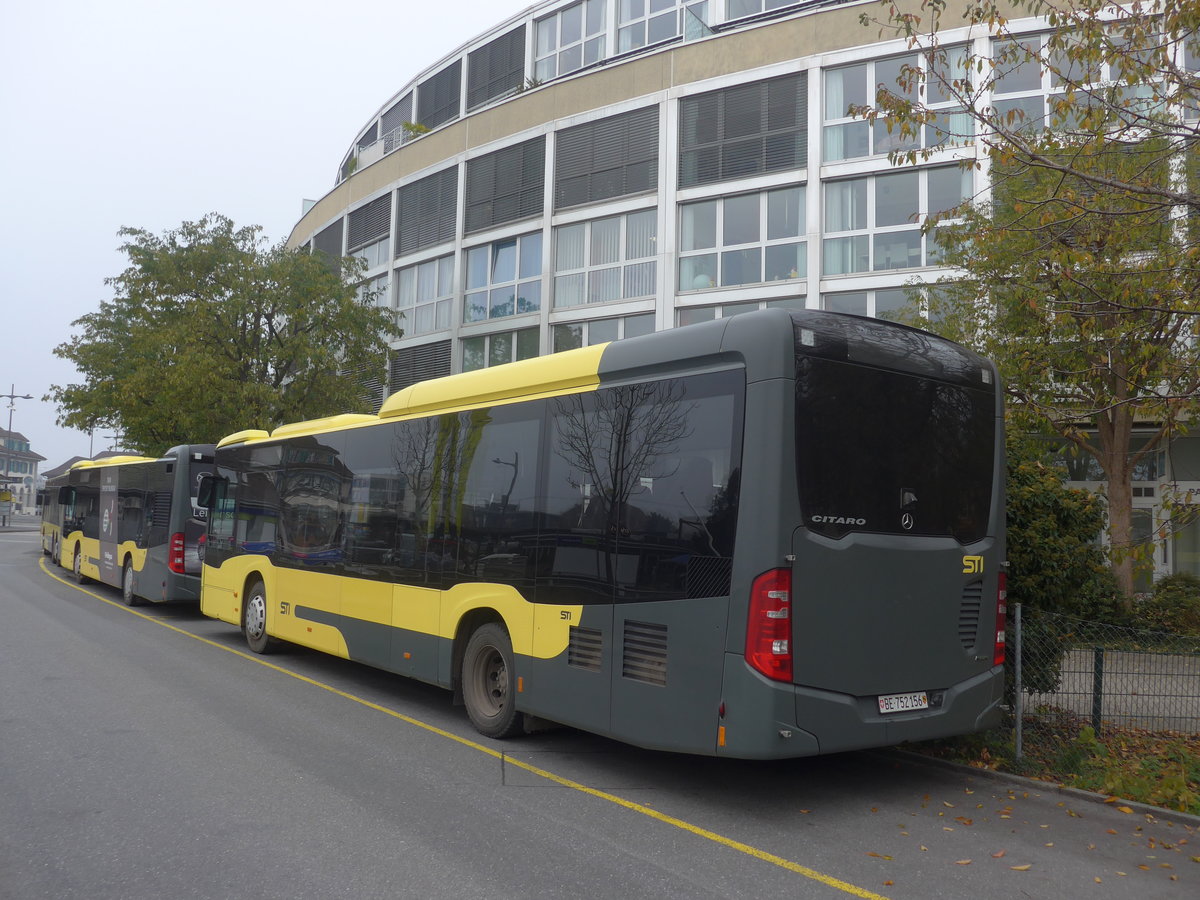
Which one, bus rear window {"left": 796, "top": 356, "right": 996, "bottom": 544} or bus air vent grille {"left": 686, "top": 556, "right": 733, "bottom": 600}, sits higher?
bus rear window {"left": 796, "top": 356, "right": 996, "bottom": 544}

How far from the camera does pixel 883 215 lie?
21.0m

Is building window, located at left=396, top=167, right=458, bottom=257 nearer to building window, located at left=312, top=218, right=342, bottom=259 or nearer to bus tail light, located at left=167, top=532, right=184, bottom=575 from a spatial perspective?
building window, located at left=312, top=218, right=342, bottom=259

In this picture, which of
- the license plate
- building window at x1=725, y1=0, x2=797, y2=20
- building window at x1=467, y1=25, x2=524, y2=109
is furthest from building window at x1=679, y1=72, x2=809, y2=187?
the license plate

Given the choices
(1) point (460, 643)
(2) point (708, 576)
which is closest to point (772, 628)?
(2) point (708, 576)

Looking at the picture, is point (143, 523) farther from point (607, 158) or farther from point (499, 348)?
point (607, 158)

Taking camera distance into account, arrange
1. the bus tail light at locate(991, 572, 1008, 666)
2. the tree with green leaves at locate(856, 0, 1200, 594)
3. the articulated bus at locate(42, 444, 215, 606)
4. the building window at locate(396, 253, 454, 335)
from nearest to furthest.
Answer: the bus tail light at locate(991, 572, 1008, 666)
the tree with green leaves at locate(856, 0, 1200, 594)
the articulated bus at locate(42, 444, 215, 606)
the building window at locate(396, 253, 454, 335)

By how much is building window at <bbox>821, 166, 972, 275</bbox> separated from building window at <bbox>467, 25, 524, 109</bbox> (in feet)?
38.1

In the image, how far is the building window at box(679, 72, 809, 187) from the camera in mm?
22094

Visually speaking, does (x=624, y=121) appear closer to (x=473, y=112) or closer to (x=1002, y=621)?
(x=473, y=112)

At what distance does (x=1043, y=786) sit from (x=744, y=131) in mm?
18722

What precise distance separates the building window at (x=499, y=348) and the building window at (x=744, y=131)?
19.2ft

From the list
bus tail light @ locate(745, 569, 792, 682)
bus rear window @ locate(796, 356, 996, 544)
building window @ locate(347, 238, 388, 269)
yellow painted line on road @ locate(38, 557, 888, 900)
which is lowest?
yellow painted line on road @ locate(38, 557, 888, 900)

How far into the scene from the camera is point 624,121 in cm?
2456

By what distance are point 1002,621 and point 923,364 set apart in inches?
80.6
